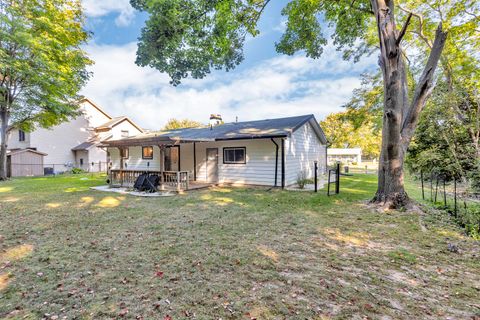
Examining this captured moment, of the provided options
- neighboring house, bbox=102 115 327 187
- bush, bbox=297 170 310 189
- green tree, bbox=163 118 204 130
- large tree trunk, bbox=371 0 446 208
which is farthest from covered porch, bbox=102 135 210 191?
green tree, bbox=163 118 204 130

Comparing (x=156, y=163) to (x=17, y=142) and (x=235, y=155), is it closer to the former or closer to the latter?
(x=235, y=155)

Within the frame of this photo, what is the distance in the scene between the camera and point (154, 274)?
10.00 feet

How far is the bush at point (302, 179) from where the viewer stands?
10.7m

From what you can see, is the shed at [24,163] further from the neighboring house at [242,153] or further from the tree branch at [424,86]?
the tree branch at [424,86]

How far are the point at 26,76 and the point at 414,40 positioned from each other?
72.6ft

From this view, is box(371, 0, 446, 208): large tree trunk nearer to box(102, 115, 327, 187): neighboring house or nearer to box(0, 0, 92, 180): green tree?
box(102, 115, 327, 187): neighboring house

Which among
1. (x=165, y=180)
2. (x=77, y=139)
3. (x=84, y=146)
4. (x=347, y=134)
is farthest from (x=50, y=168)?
(x=347, y=134)

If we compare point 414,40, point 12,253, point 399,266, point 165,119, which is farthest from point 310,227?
point 165,119

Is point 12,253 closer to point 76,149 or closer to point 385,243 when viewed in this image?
point 385,243

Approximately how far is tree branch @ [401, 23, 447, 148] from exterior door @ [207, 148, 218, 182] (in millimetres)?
8367

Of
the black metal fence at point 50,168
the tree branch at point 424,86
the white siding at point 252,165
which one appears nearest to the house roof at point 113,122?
the black metal fence at point 50,168

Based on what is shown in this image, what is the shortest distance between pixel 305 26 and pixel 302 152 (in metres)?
6.19

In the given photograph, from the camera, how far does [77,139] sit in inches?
970

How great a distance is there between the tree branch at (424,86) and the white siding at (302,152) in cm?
481
